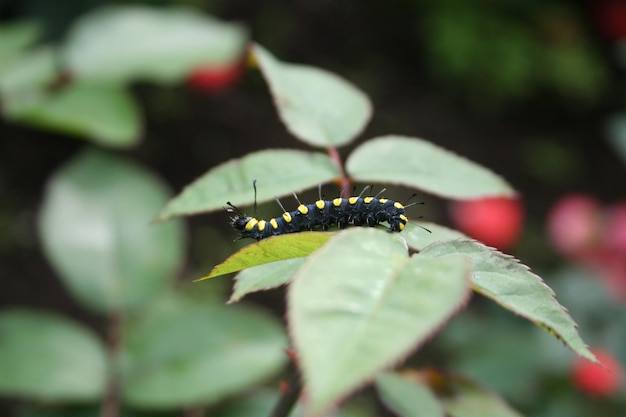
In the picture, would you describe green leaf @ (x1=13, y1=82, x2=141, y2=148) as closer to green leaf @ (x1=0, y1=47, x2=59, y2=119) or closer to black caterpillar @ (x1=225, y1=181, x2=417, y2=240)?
green leaf @ (x1=0, y1=47, x2=59, y2=119)

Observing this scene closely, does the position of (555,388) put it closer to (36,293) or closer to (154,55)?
(154,55)

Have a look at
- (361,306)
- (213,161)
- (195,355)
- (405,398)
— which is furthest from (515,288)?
(213,161)

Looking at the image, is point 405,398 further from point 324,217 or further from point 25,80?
point 25,80

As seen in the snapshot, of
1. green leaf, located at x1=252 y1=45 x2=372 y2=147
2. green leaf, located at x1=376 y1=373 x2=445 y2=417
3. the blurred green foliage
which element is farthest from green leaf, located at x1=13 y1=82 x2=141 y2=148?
green leaf, located at x1=376 y1=373 x2=445 y2=417

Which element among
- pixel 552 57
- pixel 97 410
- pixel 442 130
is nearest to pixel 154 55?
pixel 97 410

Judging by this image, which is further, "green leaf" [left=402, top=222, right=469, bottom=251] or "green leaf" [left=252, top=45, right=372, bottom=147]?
"green leaf" [left=252, top=45, right=372, bottom=147]

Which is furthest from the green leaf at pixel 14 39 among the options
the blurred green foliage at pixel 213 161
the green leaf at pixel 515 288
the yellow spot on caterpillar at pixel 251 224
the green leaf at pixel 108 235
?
the green leaf at pixel 515 288
